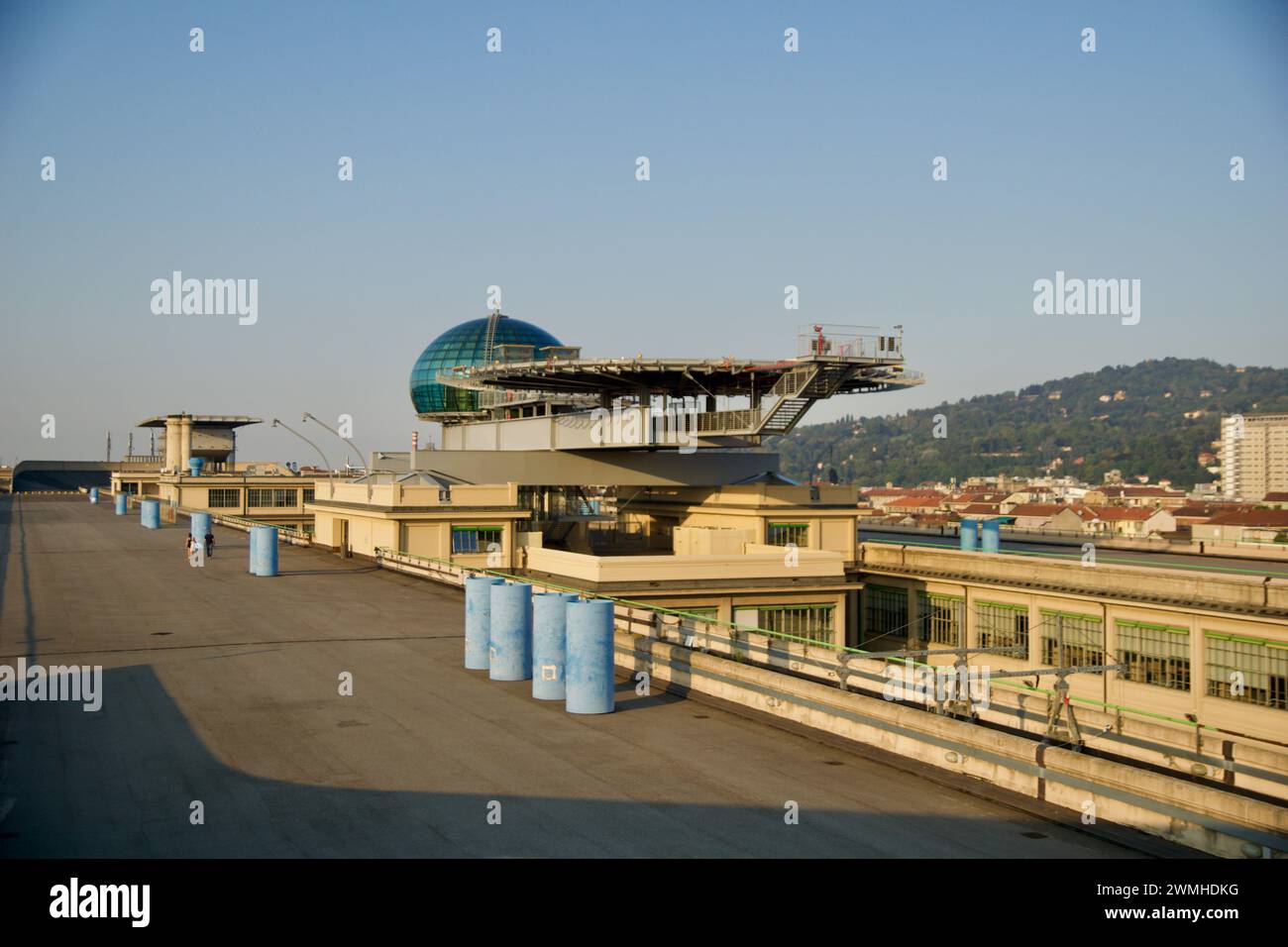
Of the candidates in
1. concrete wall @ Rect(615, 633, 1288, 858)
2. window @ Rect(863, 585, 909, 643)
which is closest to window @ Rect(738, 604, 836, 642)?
window @ Rect(863, 585, 909, 643)

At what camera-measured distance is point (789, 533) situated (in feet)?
184

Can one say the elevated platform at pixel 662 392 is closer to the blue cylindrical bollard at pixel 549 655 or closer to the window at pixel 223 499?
the blue cylindrical bollard at pixel 549 655

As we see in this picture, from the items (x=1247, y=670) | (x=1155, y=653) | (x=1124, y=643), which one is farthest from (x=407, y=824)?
(x=1124, y=643)

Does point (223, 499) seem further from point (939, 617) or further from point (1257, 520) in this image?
point (1257, 520)

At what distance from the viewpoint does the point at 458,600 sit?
34.5m

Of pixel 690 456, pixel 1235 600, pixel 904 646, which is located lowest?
pixel 904 646

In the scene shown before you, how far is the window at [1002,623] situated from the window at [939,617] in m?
1.02

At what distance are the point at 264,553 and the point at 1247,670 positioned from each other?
3610 centimetres

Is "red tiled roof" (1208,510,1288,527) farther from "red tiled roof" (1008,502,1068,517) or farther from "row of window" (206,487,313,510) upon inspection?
"row of window" (206,487,313,510)

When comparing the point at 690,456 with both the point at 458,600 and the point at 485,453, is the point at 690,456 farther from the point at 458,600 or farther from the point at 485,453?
the point at 458,600

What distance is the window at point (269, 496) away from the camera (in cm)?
10356
